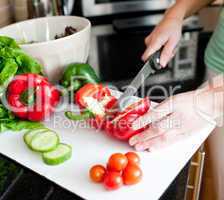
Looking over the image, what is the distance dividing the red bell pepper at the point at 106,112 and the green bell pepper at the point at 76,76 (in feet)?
0.17

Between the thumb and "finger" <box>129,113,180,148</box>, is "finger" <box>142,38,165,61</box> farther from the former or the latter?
"finger" <box>129,113,180,148</box>

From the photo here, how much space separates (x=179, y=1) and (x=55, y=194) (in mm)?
591

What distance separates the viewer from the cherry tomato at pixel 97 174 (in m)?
0.52

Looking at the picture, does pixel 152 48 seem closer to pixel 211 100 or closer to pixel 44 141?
pixel 211 100

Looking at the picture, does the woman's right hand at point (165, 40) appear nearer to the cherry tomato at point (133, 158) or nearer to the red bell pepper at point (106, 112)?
the red bell pepper at point (106, 112)

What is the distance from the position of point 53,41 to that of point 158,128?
12.1 inches

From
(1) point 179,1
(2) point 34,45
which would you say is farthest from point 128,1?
(2) point 34,45

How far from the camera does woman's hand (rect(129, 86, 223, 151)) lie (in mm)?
588

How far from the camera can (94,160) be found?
0.58m

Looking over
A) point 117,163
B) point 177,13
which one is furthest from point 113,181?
point 177,13

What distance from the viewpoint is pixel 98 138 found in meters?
0.64

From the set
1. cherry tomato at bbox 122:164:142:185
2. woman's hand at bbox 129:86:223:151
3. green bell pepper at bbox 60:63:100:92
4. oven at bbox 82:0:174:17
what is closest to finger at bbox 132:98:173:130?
woman's hand at bbox 129:86:223:151

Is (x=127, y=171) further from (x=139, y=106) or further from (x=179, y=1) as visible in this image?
(x=179, y=1)

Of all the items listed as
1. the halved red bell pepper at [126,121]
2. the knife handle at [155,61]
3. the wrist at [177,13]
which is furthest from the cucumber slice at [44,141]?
the wrist at [177,13]
